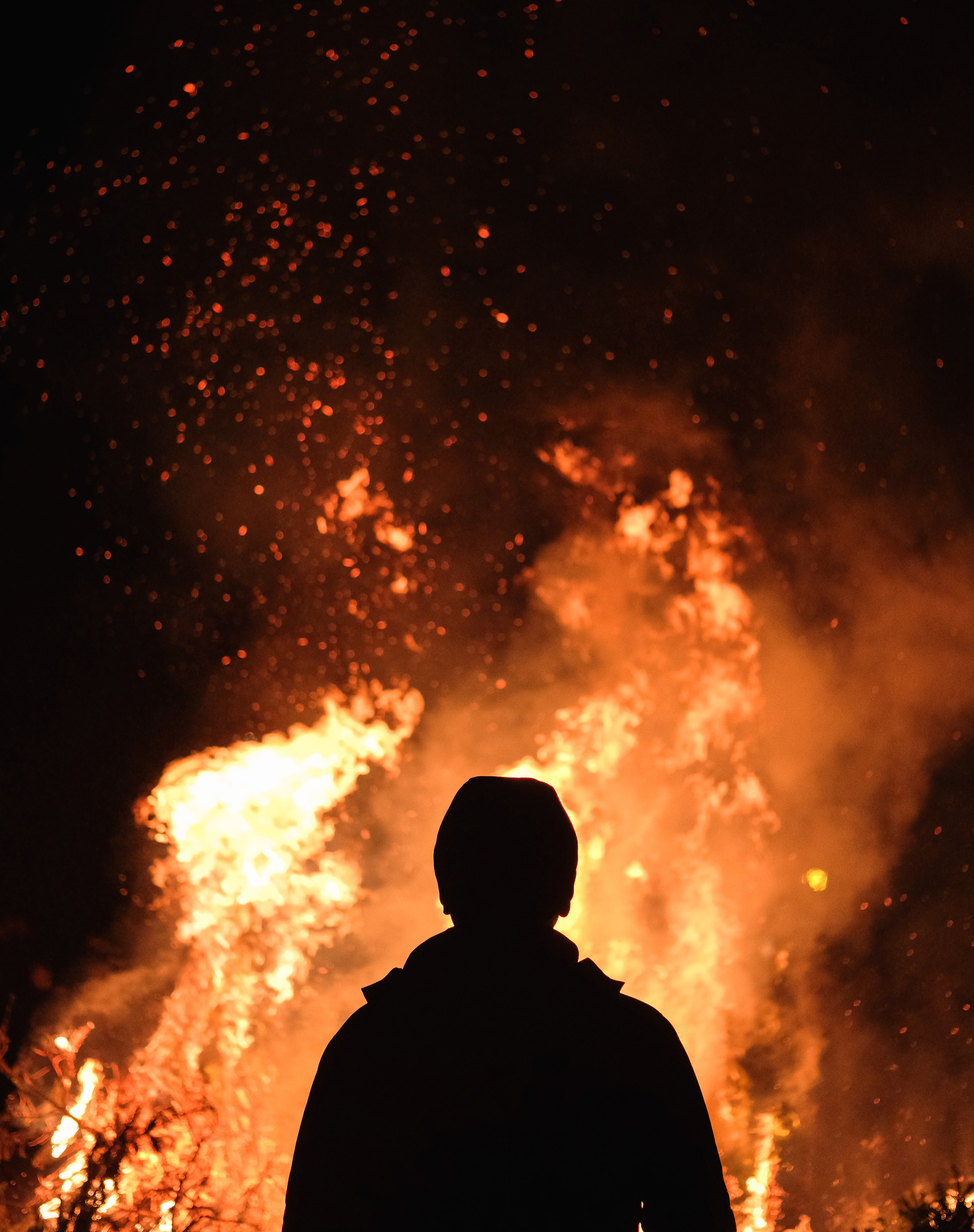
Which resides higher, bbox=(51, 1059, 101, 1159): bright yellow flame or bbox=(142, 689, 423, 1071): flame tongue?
bbox=(142, 689, 423, 1071): flame tongue

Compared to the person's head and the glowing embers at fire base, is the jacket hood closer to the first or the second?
the person's head

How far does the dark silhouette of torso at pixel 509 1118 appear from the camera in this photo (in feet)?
3.85

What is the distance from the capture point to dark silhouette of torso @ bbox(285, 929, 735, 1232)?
1175 millimetres

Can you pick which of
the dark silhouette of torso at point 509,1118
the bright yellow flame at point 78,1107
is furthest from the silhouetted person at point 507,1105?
the bright yellow flame at point 78,1107

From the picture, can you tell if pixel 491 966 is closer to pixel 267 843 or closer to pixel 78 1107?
pixel 267 843

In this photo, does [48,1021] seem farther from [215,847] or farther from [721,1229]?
[721,1229]

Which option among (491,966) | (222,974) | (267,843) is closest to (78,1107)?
(222,974)

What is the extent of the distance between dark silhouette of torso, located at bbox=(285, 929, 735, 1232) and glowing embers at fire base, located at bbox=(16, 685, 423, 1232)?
25.6ft

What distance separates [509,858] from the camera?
1362 mm

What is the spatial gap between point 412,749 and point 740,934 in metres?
3.96

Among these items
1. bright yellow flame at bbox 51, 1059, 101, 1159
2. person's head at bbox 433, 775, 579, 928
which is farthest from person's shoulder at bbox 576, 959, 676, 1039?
bright yellow flame at bbox 51, 1059, 101, 1159

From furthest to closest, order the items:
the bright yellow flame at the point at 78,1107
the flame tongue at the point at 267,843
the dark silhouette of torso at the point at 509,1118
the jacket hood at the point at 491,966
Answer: the bright yellow flame at the point at 78,1107 → the flame tongue at the point at 267,843 → the jacket hood at the point at 491,966 → the dark silhouette of torso at the point at 509,1118

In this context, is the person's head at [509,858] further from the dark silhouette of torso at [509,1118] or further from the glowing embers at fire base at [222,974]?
the glowing embers at fire base at [222,974]

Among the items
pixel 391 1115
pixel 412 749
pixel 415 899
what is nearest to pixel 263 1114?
pixel 415 899
